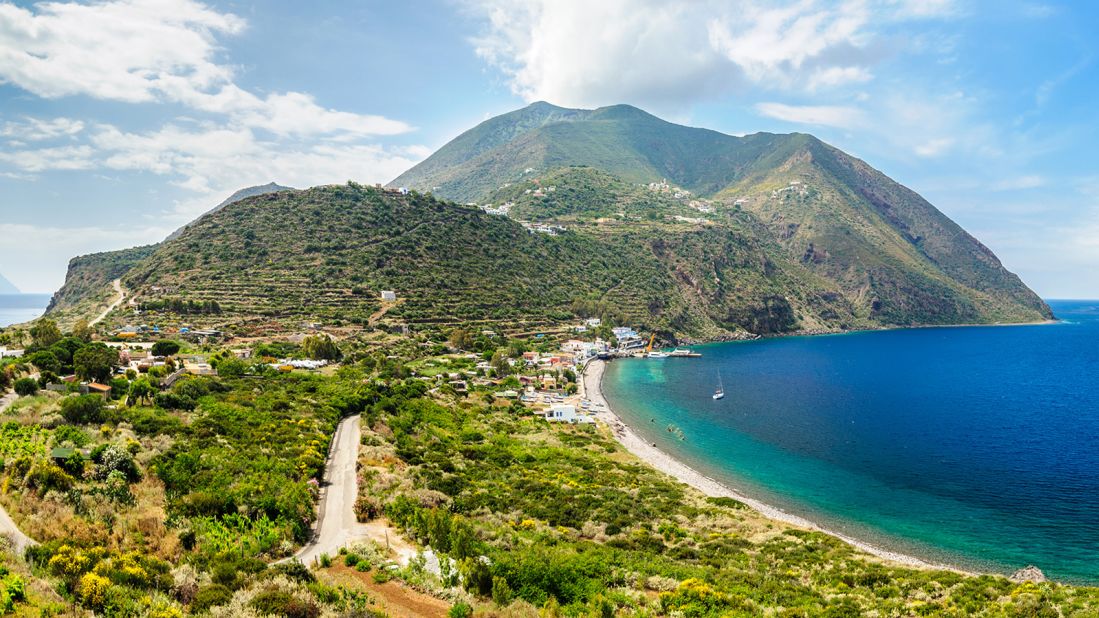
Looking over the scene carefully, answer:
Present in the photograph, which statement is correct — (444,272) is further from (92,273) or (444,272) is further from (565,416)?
(92,273)

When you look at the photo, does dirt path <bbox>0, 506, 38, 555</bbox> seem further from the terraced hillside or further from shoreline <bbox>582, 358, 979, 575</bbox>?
the terraced hillside

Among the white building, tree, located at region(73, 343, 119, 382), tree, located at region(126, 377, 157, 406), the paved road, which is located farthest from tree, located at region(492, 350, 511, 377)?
tree, located at region(73, 343, 119, 382)

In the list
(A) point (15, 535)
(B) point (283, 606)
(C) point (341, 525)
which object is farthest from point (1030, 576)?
(A) point (15, 535)

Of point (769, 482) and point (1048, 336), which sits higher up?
point (1048, 336)

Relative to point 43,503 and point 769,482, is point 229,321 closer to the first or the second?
point 43,503

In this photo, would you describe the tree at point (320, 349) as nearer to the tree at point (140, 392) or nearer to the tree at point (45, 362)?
the tree at point (45, 362)

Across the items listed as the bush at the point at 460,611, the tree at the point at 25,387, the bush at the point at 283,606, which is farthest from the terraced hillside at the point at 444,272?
the bush at the point at 460,611

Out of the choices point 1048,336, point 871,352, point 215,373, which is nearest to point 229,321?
point 215,373
